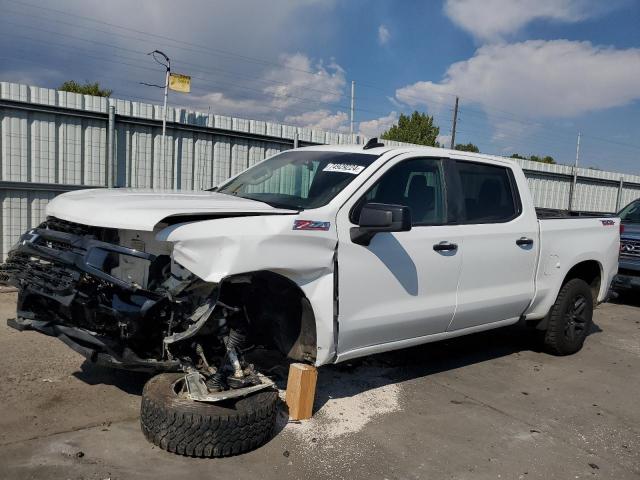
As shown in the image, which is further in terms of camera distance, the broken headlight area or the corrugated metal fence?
the corrugated metal fence

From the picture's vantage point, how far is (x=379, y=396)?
4562 millimetres

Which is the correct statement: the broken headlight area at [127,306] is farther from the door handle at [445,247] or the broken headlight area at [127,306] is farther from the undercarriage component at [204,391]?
the door handle at [445,247]

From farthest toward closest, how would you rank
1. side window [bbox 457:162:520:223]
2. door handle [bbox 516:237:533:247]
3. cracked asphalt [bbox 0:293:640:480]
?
1. door handle [bbox 516:237:533:247]
2. side window [bbox 457:162:520:223]
3. cracked asphalt [bbox 0:293:640:480]

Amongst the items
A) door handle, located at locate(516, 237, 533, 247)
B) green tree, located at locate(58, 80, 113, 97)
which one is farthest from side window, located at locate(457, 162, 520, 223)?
green tree, located at locate(58, 80, 113, 97)

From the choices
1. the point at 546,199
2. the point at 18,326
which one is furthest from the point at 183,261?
the point at 546,199

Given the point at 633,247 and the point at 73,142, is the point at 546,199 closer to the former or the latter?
the point at 633,247

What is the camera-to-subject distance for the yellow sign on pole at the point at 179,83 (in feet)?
30.6

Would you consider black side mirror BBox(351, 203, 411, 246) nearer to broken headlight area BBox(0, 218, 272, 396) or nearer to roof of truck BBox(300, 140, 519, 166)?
roof of truck BBox(300, 140, 519, 166)

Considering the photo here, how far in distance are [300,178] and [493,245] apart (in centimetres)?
173

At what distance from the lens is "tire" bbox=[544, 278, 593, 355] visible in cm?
568

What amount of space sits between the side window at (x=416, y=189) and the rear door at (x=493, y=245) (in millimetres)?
222

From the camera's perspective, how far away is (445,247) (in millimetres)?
4395

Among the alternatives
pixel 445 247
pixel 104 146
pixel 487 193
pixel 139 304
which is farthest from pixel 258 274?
pixel 104 146

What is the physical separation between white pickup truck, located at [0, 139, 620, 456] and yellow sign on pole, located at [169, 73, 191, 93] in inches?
197
